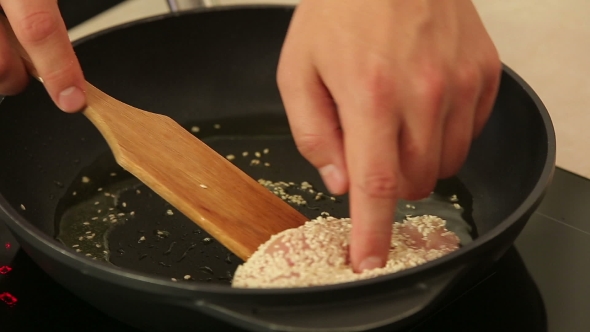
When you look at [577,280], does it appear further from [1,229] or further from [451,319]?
[1,229]

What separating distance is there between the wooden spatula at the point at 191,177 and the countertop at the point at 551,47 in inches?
19.8

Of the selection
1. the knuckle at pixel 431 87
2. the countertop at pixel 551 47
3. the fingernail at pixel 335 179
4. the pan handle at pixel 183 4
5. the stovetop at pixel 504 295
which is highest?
the knuckle at pixel 431 87

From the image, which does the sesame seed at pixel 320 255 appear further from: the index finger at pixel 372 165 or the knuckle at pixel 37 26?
the knuckle at pixel 37 26

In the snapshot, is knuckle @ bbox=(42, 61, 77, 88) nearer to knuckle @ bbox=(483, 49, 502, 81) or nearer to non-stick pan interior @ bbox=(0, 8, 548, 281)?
non-stick pan interior @ bbox=(0, 8, 548, 281)

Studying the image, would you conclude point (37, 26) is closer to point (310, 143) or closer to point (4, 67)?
point (4, 67)

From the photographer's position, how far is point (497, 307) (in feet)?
2.31

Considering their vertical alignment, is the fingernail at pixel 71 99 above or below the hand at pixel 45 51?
below

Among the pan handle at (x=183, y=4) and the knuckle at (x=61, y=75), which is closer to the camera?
the knuckle at (x=61, y=75)

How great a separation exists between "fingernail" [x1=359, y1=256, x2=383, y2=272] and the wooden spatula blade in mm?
143

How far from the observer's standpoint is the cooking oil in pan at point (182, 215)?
0.80 metres

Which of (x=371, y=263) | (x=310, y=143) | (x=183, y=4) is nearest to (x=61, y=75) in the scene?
(x=310, y=143)

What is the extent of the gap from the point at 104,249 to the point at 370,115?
418 mm

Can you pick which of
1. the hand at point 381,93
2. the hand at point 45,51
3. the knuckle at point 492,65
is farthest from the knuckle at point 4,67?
the knuckle at point 492,65

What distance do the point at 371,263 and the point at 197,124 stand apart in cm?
52
